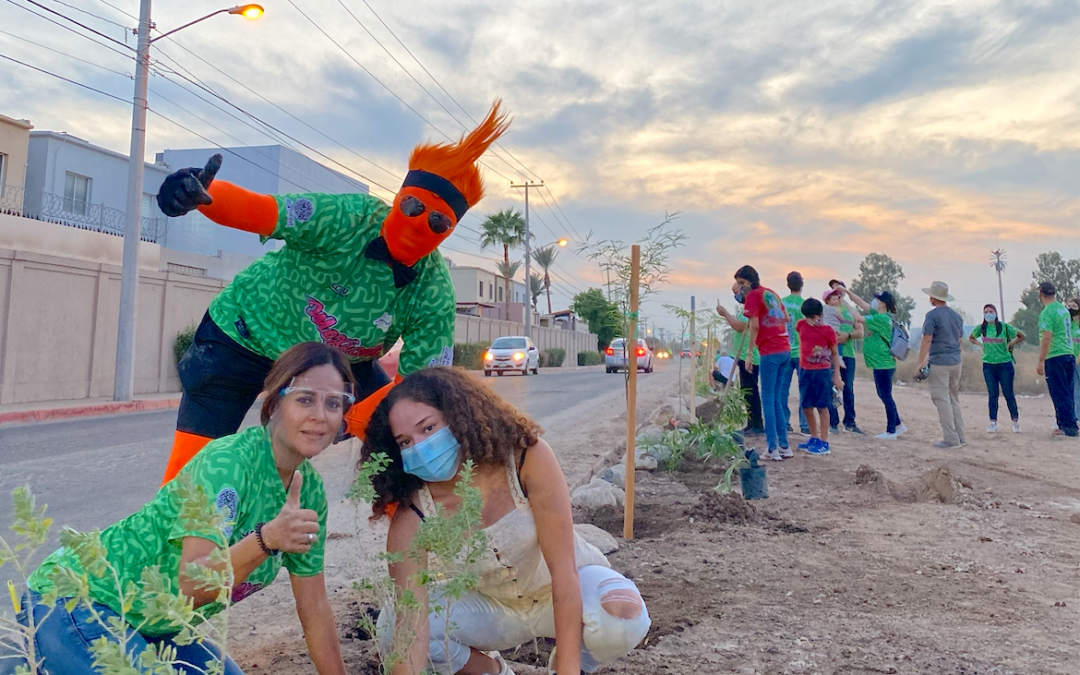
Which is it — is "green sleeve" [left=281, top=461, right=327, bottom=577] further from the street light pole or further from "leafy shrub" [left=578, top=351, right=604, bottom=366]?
"leafy shrub" [left=578, top=351, right=604, bottom=366]

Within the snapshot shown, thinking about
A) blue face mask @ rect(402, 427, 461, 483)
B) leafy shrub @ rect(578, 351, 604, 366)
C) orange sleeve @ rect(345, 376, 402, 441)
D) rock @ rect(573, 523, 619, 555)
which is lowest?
rock @ rect(573, 523, 619, 555)

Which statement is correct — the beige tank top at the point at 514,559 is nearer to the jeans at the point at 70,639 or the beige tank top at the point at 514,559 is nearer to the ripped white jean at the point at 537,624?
the ripped white jean at the point at 537,624

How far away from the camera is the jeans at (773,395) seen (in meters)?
6.94

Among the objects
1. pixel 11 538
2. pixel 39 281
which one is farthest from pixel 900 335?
pixel 39 281

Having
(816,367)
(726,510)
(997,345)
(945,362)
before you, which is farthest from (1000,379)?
(726,510)

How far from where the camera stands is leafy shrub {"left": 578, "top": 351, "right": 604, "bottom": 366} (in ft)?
167

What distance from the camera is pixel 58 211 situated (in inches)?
792

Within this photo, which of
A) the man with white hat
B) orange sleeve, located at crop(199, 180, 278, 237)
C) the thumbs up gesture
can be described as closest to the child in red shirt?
the man with white hat

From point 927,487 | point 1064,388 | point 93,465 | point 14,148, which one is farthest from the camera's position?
point 14,148

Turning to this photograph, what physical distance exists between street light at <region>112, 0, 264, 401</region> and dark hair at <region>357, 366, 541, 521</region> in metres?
11.5

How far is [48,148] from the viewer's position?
71.3ft

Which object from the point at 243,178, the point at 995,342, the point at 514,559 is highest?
the point at 243,178

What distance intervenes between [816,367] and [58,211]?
20.1m

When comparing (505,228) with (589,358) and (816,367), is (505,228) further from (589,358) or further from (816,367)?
(816,367)
